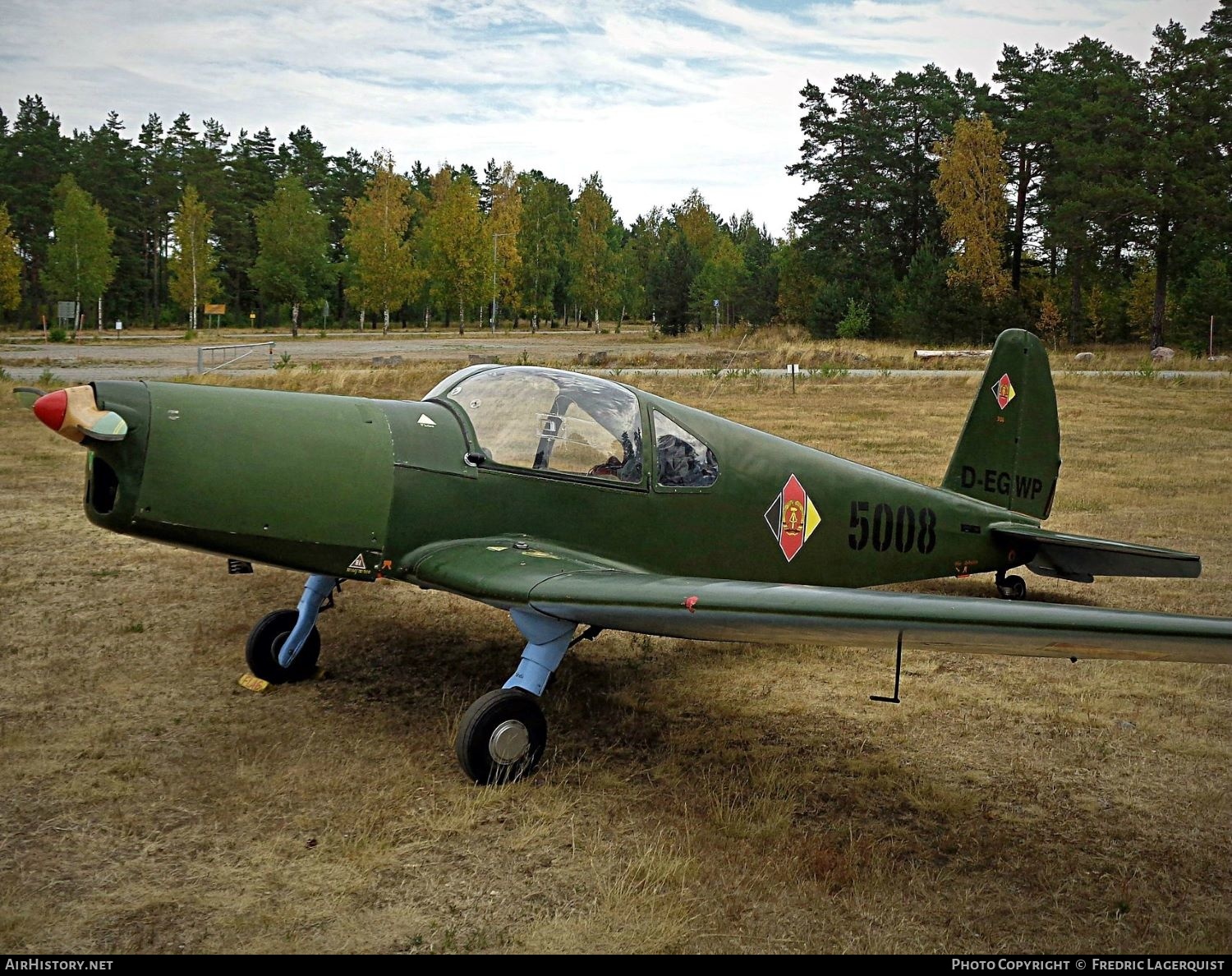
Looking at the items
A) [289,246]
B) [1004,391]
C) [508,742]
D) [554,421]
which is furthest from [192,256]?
[508,742]

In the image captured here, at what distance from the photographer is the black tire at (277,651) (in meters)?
5.82

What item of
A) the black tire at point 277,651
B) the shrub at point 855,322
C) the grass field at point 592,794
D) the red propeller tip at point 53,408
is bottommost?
the grass field at point 592,794

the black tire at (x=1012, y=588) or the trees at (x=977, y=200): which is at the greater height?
the trees at (x=977, y=200)

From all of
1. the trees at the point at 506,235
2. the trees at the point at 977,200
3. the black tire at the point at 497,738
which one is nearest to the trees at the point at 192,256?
the trees at the point at 506,235

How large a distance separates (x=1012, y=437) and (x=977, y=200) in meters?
44.7

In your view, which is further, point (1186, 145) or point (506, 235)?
point (506, 235)

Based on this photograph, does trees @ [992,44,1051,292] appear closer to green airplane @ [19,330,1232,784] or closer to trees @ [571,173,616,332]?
trees @ [571,173,616,332]

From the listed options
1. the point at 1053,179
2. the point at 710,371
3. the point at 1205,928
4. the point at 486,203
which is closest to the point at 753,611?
the point at 1205,928

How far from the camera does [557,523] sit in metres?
5.24

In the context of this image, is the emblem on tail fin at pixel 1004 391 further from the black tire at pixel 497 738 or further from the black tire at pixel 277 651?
the black tire at pixel 277 651

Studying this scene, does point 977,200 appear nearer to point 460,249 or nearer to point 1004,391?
point 460,249

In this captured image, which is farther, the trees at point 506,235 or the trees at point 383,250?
the trees at point 506,235

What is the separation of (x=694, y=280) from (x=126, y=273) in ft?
137

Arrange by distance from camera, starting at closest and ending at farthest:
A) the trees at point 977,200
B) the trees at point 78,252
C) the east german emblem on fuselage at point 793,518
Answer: the east german emblem on fuselage at point 793,518, the trees at point 977,200, the trees at point 78,252
